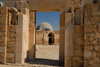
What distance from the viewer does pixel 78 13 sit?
4.65 metres

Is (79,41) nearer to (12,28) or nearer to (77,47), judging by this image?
(77,47)

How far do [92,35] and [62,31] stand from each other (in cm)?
186

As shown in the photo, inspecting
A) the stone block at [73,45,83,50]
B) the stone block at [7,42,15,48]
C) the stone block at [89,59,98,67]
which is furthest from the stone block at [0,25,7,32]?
the stone block at [89,59,98,67]

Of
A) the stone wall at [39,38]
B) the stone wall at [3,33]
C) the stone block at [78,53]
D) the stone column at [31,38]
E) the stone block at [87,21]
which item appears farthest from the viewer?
the stone wall at [39,38]

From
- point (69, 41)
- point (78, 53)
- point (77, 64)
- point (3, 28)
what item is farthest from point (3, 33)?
point (77, 64)

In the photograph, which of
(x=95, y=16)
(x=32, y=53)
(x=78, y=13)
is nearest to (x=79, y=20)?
(x=78, y=13)

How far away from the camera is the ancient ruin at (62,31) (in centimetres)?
415

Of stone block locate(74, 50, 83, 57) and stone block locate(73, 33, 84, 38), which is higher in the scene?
stone block locate(73, 33, 84, 38)

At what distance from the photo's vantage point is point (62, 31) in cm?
564

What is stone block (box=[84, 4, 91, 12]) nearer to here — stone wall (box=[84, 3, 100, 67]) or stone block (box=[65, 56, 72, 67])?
stone wall (box=[84, 3, 100, 67])

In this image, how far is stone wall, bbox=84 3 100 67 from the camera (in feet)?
13.4

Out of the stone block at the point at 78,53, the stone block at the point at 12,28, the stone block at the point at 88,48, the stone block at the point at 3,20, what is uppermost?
the stone block at the point at 3,20

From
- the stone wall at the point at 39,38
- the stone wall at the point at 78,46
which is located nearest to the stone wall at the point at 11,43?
the stone wall at the point at 78,46

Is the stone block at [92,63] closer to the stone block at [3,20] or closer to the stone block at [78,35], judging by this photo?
the stone block at [78,35]
